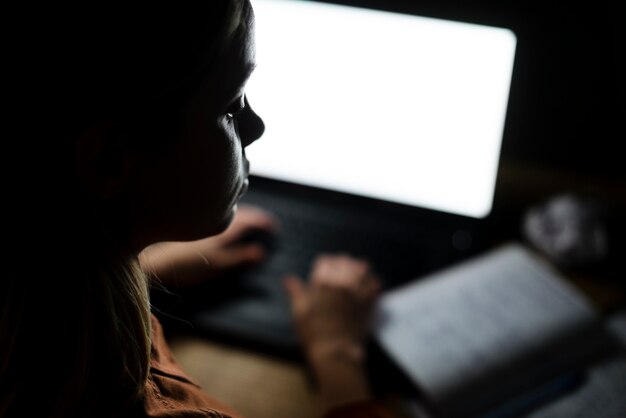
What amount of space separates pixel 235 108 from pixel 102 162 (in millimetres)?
108

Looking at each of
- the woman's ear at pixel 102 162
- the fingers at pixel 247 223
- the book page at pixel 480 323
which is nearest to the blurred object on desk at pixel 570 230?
the book page at pixel 480 323

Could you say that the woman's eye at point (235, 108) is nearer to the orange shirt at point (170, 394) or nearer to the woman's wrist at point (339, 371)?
the orange shirt at point (170, 394)

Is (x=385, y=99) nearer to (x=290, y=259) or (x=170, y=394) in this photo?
(x=290, y=259)

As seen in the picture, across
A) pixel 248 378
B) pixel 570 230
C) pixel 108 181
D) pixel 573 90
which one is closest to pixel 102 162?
pixel 108 181

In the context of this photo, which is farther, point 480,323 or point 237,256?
point 237,256

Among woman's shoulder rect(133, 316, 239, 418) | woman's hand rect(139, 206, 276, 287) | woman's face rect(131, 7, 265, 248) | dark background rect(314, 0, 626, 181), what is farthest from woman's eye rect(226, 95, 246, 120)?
dark background rect(314, 0, 626, 181)

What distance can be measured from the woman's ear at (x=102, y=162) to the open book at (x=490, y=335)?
1.36 ft

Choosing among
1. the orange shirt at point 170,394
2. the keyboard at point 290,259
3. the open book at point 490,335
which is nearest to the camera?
the orange shirt at point 170,394

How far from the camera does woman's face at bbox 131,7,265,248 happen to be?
407 mm

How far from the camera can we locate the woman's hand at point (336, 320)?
708 millimetres

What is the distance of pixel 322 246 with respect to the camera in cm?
90

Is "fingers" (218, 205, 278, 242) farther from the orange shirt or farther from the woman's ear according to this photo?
the woman's ear

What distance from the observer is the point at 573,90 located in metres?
0.94

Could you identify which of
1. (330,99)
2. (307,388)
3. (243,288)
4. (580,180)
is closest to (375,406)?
(307,388)
